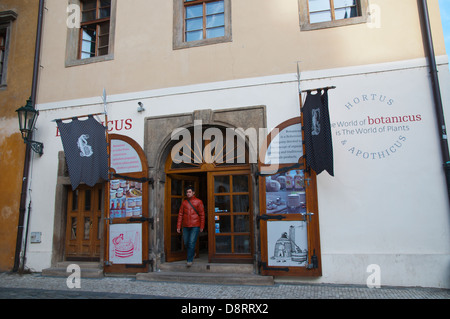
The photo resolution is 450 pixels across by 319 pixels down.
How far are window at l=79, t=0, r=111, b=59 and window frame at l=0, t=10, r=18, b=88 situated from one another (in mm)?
1772

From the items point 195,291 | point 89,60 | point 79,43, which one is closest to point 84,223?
point 195,291

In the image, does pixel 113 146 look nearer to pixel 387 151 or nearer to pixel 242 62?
pixel 242 62

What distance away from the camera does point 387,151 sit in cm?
619

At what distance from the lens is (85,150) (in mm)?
7238

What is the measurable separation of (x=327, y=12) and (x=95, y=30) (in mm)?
5354

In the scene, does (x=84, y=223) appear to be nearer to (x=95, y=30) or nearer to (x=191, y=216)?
(x=191, y=216)

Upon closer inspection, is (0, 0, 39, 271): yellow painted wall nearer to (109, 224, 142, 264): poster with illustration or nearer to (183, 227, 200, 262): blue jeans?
(109, 224, 142, 264): poster with illustration

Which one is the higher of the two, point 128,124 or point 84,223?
point 128,124

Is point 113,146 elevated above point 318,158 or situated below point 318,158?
above

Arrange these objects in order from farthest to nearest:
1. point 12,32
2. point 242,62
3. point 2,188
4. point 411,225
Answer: point 12,32 → point 2,188 → point 242,62 → point 411,225

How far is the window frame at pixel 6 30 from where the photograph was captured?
866 centimetres

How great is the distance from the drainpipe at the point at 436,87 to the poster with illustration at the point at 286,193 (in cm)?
231

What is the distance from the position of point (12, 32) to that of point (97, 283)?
6527mm

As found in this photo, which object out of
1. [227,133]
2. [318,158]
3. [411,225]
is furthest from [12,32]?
[411,225]
